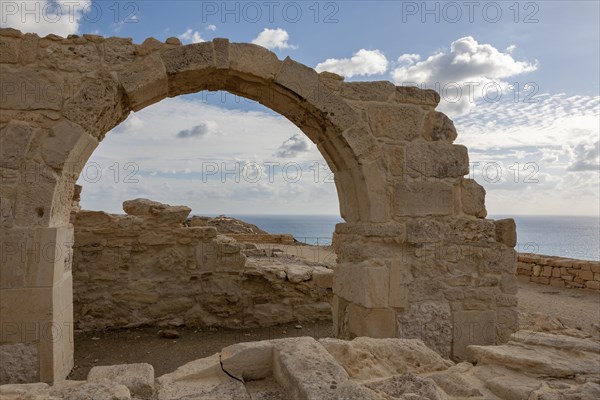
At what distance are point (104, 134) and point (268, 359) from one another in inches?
101

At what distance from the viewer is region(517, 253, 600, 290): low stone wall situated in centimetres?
877

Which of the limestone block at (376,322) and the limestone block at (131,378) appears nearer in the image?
the limestone block at (131,378)

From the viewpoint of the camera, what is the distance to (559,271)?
927 cm

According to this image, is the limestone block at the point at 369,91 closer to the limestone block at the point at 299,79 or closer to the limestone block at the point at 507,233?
the limestone block at the point at 299,79

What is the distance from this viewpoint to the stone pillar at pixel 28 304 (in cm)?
290

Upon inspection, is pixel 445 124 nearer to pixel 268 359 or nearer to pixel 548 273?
pixel 268 359

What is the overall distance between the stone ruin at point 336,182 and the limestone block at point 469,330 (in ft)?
0.03

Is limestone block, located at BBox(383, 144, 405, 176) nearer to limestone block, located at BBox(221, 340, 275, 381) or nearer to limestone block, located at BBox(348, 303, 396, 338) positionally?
limestone block, located at BBox(348, 303, 396, 338)

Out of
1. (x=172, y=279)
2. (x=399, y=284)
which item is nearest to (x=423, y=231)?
(x=399, y=284)

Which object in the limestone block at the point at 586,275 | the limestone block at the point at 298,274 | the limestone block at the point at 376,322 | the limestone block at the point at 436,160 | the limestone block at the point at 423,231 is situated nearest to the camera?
the limestone block at the point at 376,322

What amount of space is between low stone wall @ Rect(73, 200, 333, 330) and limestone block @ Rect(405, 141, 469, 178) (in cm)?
→ 270

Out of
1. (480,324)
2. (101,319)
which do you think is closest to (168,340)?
(101,319)

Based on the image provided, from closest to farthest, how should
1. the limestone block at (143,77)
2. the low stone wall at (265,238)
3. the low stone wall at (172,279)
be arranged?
the limestone block at (143,77)
the low stone wall at (172,279)
the low stone wall at (265,238)

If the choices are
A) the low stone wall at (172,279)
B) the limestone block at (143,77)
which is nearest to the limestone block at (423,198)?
the limestone block at (143,77)
